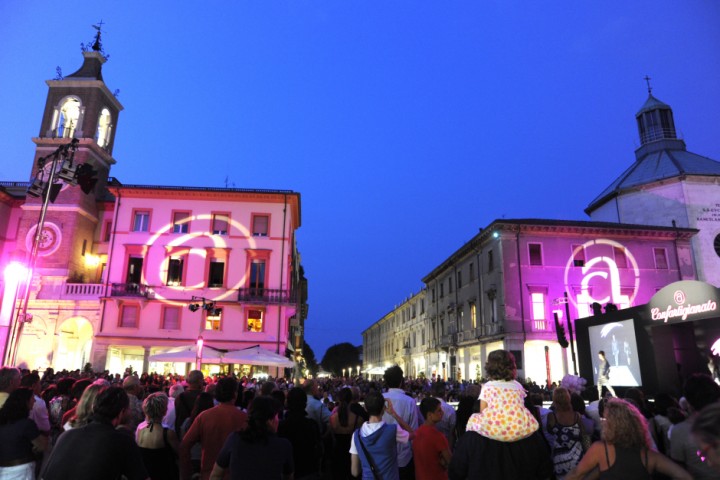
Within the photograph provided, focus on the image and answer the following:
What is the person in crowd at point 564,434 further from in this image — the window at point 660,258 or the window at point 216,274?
the window at point 660,258

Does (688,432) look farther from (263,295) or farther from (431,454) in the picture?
(263,295)

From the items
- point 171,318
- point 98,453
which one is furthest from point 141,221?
point 98,453

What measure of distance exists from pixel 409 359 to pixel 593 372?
4153cm

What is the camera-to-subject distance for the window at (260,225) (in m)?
32.4

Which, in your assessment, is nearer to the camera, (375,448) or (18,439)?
(18,439)

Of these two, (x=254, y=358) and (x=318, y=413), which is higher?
(x=254, y=358)

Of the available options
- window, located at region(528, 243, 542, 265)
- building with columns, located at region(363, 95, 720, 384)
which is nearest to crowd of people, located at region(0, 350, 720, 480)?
building with columns, located at region(363, 95, 720, 384)

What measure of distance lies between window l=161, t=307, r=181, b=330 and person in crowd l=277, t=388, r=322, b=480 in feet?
89.1

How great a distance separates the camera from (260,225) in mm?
32594

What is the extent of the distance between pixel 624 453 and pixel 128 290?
103ft

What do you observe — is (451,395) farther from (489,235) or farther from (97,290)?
(97,290)

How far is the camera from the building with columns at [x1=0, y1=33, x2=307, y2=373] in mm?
29594

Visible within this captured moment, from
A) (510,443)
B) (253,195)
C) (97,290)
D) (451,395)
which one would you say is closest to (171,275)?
(97,290)

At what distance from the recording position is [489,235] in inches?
1390
